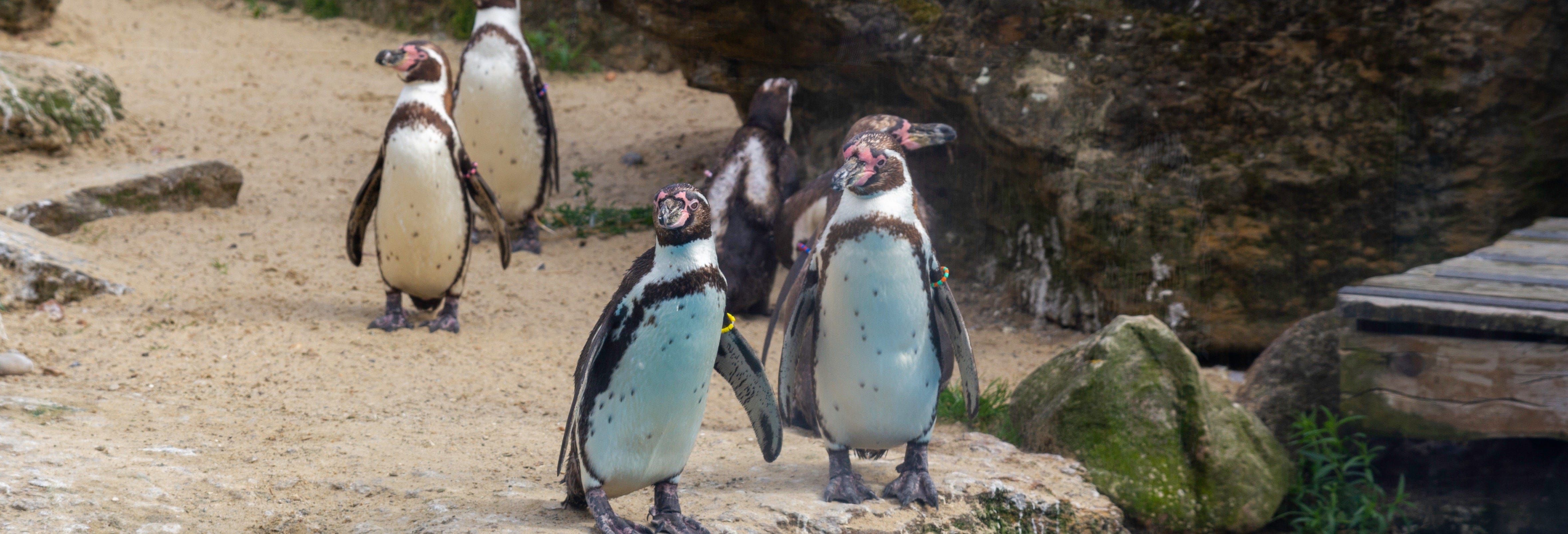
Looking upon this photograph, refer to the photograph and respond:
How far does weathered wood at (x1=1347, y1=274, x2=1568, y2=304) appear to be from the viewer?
3492mm

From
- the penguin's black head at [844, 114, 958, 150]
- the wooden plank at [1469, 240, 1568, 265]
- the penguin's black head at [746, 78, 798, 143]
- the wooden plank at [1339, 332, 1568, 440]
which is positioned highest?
the penguin's black head at [844, 114, 958, 150]

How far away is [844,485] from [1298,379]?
7.43 feet

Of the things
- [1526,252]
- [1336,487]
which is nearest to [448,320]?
[1336,487]

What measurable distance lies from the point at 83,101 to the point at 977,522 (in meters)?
6.73

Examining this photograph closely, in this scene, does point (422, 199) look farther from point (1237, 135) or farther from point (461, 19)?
point (461, 19)

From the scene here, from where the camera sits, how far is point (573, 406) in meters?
2.59

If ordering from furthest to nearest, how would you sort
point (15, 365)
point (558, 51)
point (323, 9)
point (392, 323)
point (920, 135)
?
1. point (323, 9)
2. point (558, 51)
3. point (392, 323)
4. point (15, 365)
5. point (920, 135)

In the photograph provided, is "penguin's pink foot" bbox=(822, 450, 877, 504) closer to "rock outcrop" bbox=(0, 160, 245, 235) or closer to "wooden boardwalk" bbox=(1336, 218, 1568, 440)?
"wooden boardwalk" bbox=(1336, 218, 1568, 440)

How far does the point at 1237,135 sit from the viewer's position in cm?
507

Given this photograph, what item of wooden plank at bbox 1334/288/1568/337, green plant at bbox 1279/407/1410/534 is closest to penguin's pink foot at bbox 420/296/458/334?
green plant at bbox 1279/407/1410/534

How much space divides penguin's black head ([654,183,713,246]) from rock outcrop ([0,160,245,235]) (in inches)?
185

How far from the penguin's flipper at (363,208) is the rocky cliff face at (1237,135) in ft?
8.24

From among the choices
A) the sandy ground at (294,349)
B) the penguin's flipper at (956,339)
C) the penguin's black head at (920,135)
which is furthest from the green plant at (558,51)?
the penguin's flipper at (956,339)

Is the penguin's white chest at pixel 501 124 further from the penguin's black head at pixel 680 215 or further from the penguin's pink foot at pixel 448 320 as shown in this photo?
the penguin's black head at pixel 680 215
